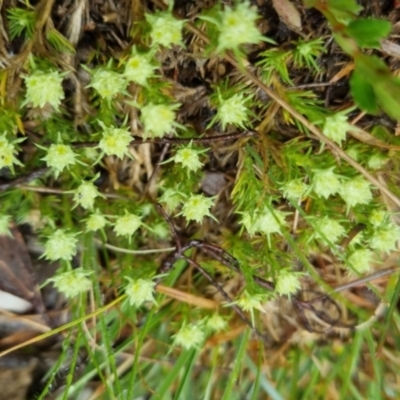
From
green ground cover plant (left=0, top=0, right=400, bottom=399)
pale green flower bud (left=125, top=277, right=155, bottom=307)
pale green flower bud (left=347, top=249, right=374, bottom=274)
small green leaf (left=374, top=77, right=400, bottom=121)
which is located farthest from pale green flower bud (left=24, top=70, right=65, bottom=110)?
pale green flower bud (left=347, top=249, right=374, bottom=274)

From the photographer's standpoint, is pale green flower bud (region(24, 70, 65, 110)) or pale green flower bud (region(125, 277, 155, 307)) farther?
pale green flower bud (region(125, 277, 155, 307))

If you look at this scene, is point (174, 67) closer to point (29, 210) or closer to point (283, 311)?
point (29, 210)

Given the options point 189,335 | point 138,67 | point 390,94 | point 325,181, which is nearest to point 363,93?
point 390,94

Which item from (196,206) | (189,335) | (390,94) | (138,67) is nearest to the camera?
(390,94)

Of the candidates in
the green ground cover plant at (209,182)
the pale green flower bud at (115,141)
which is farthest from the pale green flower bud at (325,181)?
the pale green flower bud at (115,141)

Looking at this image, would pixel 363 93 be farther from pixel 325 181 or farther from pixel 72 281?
pixel 72 281

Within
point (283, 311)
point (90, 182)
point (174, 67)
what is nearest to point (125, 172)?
point (90, 182)

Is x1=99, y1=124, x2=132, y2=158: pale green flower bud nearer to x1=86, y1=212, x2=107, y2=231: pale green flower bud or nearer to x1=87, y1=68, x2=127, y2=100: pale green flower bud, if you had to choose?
x1=87, y1=68, x2=127, y2=100: pale green flower bud
